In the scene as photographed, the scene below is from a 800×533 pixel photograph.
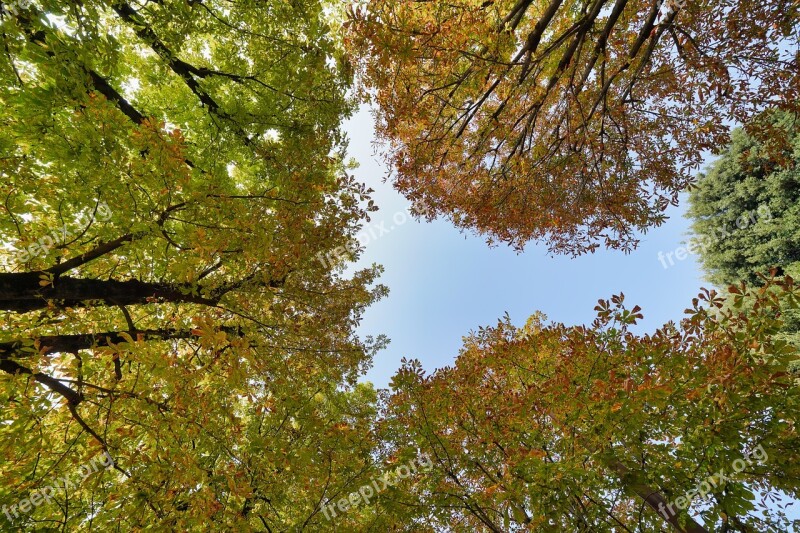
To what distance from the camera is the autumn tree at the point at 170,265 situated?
11.5 ft

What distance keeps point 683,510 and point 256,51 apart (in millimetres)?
7696

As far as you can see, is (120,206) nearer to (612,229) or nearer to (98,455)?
(98,455)

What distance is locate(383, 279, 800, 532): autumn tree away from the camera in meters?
2.65

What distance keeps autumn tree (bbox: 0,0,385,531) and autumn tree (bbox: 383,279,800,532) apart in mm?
1385

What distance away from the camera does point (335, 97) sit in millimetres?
5527

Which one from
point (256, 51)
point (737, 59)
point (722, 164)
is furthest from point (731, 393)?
point (722, 164)
